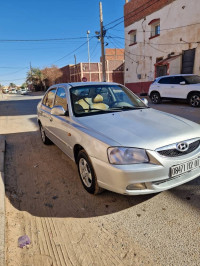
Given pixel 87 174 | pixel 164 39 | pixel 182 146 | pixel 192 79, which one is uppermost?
pixel 164 39

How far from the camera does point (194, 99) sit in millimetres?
9766

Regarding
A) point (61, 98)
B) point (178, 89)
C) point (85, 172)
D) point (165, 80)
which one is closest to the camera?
point (85, 172)

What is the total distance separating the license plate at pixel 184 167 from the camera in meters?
2.20

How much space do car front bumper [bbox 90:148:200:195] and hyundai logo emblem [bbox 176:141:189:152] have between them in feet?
0.30

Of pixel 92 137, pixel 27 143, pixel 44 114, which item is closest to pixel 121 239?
pixel 92 137

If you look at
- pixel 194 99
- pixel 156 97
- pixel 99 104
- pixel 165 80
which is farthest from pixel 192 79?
pixel 99 104

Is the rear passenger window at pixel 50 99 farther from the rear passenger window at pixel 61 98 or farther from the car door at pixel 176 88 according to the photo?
the car door at pixel 176 88

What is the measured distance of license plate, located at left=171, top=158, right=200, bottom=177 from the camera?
2.20 m

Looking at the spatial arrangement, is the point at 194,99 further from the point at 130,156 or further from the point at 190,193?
the point at 130,156

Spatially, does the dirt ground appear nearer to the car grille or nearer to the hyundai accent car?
the hyundai accent car

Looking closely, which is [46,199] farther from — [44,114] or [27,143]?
[27,143]

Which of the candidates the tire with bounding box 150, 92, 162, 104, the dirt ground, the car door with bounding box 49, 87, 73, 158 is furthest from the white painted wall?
the dirt ground

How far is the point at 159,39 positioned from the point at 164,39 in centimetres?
59

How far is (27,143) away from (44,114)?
144 centimetres
